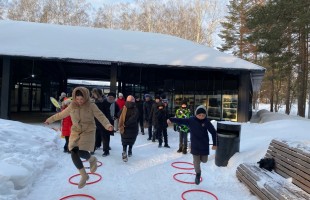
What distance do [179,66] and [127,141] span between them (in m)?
9.05

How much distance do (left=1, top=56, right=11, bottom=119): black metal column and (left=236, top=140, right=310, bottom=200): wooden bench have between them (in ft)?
44.8

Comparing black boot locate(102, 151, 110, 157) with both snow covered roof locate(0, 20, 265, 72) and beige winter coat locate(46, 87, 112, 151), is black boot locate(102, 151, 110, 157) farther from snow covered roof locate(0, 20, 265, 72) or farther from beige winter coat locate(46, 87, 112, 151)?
snow covered roof locate(0, 20, 265, 72)

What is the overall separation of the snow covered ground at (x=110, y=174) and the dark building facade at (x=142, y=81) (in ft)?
26.6

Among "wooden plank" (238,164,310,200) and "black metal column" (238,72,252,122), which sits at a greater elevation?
"black metal column" (238,72,252,122)

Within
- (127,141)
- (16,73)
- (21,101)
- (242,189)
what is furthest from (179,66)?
(21,101)

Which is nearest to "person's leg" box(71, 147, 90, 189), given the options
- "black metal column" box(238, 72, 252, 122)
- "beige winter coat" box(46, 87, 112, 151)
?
"beige winter coat" box(46, 87, 112, 151)

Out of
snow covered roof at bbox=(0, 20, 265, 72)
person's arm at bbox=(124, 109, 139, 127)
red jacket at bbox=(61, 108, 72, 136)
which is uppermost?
snow covered roof at bbox=(0, 20, 265, 72)

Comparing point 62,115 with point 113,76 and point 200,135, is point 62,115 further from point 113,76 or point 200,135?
point 113,76

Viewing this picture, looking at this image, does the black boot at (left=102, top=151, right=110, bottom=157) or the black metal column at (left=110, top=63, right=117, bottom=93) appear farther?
the black metal column at (left=110, top=63, right=117, bottom=93)

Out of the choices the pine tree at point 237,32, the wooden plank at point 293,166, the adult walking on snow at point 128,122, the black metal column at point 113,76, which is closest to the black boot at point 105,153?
the adult walking on snow at point 128,122

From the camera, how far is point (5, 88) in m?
15.1

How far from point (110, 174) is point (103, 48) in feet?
39.8

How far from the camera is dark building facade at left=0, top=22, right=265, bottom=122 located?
15.5 metres

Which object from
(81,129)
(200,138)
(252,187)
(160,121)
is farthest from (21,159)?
(160,121)
